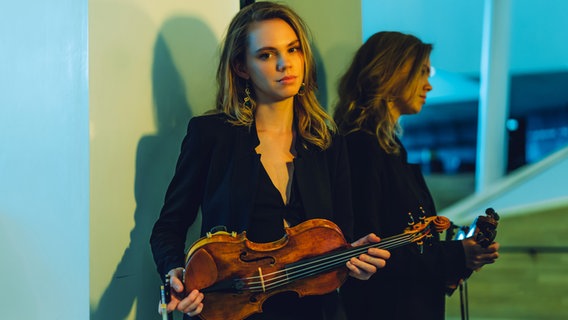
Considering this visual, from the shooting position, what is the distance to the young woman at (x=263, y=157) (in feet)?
5.77

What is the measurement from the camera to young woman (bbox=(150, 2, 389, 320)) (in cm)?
176

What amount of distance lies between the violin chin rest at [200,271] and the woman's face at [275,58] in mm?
562

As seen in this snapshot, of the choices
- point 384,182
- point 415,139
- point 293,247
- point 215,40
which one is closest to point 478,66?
point 415,139

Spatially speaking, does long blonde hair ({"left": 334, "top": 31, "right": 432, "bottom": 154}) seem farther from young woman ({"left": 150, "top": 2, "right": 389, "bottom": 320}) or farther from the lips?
the lips

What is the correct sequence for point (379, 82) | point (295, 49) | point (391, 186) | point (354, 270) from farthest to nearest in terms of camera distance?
point (379, 82)
point (391, 186)
point (295, 49)
point (354, 270)

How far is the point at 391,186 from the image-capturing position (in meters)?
2.23

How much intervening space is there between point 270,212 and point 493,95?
1.45m

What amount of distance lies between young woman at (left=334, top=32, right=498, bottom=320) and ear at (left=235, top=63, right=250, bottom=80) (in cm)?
51

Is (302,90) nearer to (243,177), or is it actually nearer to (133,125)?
(243,177)

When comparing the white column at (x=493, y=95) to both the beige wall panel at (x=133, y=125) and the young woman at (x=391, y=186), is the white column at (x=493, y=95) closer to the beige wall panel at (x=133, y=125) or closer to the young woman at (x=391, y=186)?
the young woman at (x=391, y=186)

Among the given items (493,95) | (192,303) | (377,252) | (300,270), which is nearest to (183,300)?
(192,303)

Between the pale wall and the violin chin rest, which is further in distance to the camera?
the pale wall

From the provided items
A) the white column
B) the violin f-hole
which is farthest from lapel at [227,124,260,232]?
the white column

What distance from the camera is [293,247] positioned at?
61.6 inches
